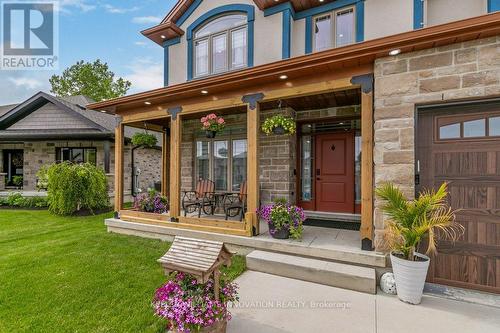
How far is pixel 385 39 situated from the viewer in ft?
10.3

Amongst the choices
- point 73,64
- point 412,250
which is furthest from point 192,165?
point 73,64

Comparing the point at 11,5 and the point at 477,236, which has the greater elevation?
the point at 11,5

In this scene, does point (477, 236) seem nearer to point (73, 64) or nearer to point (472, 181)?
point (472, 181)

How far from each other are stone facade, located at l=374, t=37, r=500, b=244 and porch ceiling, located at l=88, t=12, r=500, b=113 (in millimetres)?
130

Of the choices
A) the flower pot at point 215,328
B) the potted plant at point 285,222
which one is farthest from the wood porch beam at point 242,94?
the flower pot at point 215,328

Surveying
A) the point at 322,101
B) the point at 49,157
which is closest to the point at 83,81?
the point at 49,157

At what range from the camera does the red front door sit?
5879 mm

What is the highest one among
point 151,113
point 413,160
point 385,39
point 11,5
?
point 11,5

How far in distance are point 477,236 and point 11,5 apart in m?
12.1

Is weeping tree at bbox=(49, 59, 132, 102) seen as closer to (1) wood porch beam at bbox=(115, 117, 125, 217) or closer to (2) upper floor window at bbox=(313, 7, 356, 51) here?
(1) wood porch beam at bbox=(115, 117, 125, 217)

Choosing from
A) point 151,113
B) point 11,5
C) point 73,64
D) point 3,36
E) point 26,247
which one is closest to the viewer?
point 26,247

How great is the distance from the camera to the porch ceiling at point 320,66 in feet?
9.26

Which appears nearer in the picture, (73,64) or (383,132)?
(383,132)

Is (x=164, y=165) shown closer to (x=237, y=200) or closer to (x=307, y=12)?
(x=237, y=200)
